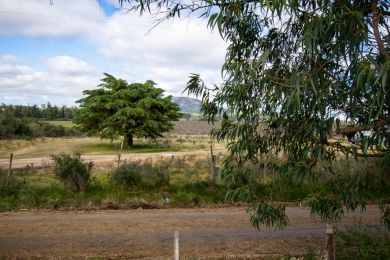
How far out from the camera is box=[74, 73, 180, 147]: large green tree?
3656 cm

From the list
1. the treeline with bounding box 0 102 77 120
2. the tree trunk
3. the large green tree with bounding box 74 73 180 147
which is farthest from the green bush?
the treeline with bounding box 0 102 77 120

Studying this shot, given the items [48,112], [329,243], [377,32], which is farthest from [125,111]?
[48,112]

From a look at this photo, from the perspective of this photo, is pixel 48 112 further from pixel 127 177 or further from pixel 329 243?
pixel 329 243

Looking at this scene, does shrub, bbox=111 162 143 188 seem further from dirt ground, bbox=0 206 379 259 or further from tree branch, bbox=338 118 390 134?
tree branch, bbox=338 118 390 134

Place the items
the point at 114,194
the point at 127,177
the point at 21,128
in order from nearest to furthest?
1. the point at 114,194
2. the point at 127,177
3. the point at 21,128

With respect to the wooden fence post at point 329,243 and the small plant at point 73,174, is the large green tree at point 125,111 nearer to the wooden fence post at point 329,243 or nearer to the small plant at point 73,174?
the small plant at point 73,174

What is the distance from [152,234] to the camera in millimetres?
10297

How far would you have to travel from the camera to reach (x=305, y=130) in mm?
4777

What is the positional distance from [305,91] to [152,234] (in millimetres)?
7161

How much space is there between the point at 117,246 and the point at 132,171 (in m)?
6.68

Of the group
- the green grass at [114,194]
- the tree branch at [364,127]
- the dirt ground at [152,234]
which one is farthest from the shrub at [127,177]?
the tree branch at [364,127]

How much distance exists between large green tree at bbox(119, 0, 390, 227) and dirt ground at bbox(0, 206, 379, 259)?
11.4ft

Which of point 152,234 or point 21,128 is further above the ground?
point 21,128

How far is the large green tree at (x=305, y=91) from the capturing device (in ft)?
13.5
